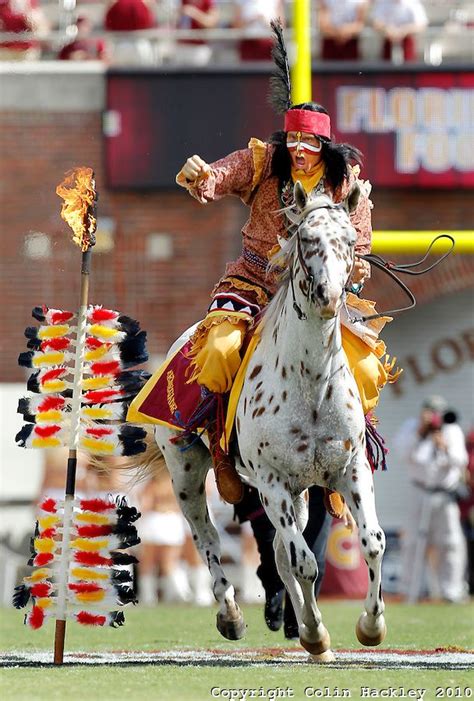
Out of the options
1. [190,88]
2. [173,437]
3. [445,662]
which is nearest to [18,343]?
[190,88]

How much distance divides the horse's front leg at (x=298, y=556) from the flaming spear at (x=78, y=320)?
0.91m

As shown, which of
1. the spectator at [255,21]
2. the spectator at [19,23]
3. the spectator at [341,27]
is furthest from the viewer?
the spectator at [341,27]

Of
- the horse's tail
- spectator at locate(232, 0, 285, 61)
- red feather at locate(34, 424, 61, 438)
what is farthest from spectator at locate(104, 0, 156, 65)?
red feather at locate(34, 424, 61, 438)

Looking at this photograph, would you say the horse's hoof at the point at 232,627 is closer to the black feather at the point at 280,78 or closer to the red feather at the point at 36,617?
the red feather at the point at 36,617

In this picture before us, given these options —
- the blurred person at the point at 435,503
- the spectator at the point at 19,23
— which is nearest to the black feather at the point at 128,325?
the spectator at the point at 19,23

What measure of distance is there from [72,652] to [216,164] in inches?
103

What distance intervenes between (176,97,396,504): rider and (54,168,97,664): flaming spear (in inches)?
17.6

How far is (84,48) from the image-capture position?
50.7 feet

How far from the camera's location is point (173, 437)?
8.29 metres

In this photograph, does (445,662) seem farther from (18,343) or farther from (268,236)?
(18,343)

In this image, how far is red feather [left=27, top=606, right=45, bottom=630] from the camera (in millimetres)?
7266

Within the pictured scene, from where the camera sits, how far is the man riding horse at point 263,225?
7.31 meters

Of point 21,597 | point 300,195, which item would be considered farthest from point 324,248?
point 21,597

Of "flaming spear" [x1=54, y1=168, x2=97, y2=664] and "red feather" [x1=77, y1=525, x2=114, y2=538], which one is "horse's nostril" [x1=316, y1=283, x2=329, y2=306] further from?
"red feather" [x1=77, y1=525, x2=114, y2=538]
